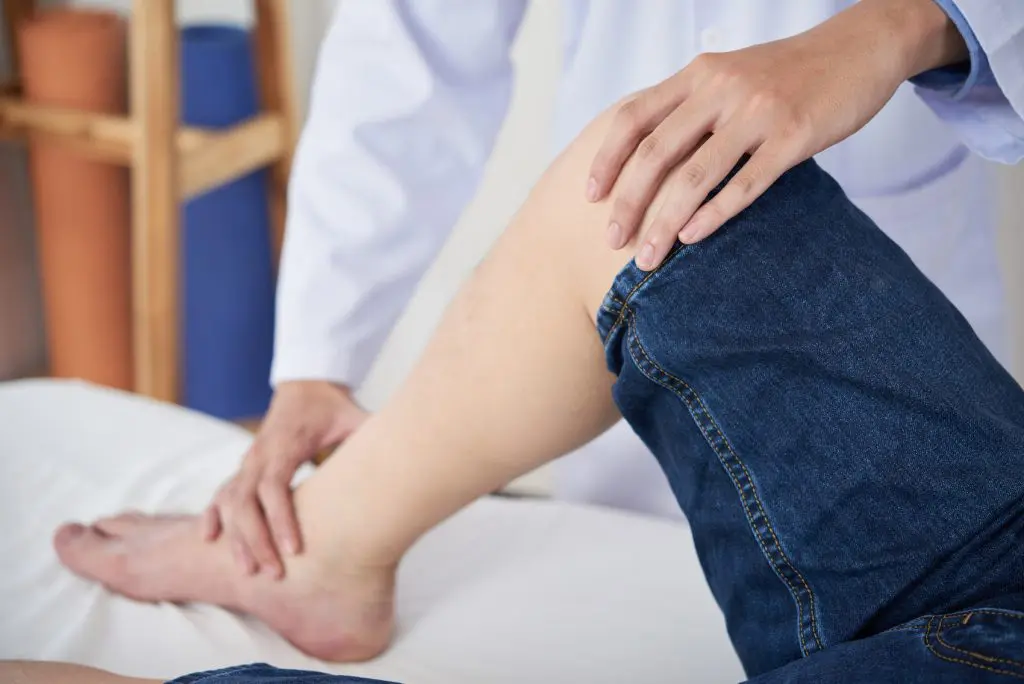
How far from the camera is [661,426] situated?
720mm

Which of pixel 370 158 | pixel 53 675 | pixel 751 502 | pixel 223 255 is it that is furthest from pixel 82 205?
A: pixel 751 502

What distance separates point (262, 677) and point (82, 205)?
158cm

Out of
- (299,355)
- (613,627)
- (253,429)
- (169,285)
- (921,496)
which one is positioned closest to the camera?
(921,496)

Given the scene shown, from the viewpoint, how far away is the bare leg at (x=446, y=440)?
2.41 feet

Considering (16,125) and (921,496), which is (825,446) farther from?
(16,125)

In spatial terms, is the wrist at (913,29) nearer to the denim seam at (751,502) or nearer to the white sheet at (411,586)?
the denim seam at (751,502)

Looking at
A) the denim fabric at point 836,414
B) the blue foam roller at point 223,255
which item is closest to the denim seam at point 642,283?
the denim fabric at point 836,414

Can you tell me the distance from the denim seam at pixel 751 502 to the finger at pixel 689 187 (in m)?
0.04

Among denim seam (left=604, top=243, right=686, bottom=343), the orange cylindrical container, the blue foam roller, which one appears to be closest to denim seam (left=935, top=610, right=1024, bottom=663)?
denim seam (left=604, top=243, right=686, bottom=343)

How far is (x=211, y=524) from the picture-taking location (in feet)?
3.20

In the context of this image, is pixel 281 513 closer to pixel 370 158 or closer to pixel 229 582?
pixel 229 582

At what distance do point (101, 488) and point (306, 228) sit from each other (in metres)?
0.32

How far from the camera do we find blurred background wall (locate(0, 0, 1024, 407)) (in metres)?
1.44

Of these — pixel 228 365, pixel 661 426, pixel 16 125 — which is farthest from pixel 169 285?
pixel 661 426
